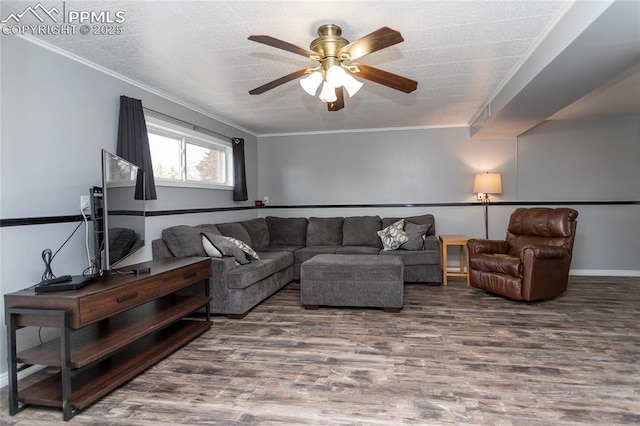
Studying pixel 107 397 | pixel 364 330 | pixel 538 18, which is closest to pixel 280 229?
pixel 364 330

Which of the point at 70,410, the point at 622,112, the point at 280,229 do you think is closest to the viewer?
the point at 70,410

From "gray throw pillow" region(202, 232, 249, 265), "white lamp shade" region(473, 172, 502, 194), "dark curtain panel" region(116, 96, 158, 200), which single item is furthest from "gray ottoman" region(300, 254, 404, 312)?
"white lamp shade" region(473, 172, 502, 194)

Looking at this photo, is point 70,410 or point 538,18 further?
point 538,18

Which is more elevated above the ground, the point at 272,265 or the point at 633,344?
the point at 272,265

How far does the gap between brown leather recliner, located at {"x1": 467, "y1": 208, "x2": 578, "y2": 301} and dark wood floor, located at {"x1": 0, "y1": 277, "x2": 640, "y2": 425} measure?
28 centimetres

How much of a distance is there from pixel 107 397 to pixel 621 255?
626 cm

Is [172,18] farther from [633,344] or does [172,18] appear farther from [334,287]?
[633,344]

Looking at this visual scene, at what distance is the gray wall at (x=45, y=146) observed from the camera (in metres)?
2.32

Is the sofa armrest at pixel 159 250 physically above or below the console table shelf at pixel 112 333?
above

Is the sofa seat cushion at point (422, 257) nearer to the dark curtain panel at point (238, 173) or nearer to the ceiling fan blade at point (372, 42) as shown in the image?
the dark curtain panel at point (238, 173)

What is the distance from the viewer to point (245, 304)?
11.6 feet

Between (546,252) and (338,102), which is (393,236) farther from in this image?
(338,102)

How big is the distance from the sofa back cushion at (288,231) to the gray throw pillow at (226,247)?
5.94 ft

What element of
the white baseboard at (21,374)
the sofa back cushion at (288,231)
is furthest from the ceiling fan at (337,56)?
the sofa back cushion at (288,231)
